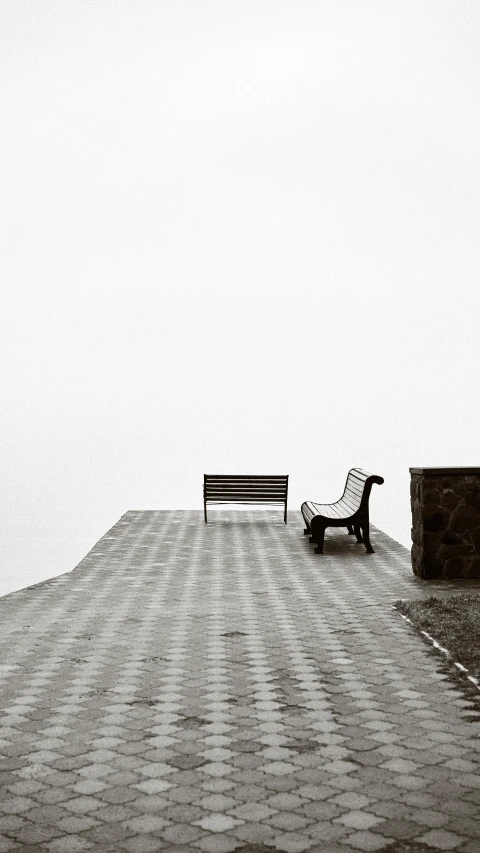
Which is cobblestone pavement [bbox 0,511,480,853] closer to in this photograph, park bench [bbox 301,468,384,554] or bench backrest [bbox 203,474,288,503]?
park bench [bbox 301,468,384,554]

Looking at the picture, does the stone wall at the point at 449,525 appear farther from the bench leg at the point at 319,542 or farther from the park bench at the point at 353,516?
the bench leg at the point at 319,542

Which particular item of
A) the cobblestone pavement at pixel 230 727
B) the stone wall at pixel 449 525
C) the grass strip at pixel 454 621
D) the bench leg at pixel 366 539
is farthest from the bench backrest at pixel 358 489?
the grass strip at pixel 454 621

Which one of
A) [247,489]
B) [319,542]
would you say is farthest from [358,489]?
[247,489]

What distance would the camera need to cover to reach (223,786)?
3.57 meters

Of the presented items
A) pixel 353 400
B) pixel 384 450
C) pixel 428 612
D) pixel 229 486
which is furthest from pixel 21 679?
pixel 353 400

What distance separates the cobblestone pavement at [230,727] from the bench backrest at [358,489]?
2.79 metres

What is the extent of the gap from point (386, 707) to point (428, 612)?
2.44m

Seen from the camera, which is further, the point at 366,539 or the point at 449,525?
the point at 366,539

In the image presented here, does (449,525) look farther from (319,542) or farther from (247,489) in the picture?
(247,489)

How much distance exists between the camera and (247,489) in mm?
14914

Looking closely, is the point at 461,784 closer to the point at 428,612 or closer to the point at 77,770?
the point at 77,770

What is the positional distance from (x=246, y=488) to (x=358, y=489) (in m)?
3.43

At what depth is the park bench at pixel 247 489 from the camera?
48.5 feet

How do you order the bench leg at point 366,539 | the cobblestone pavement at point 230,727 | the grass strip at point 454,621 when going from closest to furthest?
1. the cobblestone pavement at point 230,727
2. the grass strip at point 454,621
3. the bench leg at point 366,539
